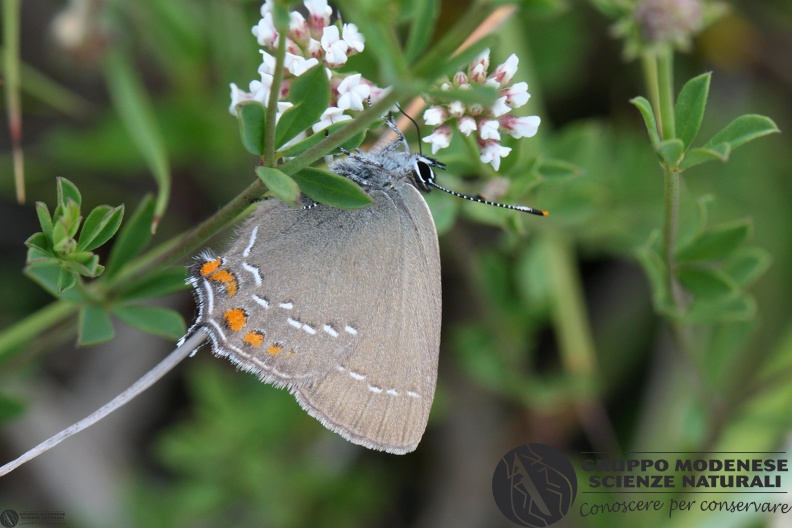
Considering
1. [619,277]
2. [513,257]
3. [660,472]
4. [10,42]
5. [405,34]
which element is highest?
[10,42]

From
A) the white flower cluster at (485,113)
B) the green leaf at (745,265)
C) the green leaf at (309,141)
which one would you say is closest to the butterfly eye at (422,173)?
the white flower cluster at (485,113)

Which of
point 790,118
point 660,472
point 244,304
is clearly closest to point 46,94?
point 244,304

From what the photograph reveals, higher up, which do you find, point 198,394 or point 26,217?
point 26,217

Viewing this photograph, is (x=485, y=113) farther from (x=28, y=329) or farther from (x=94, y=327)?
(x=28, y=329)

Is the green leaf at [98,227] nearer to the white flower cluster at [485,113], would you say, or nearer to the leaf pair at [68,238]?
the leaf pair at [68,238]

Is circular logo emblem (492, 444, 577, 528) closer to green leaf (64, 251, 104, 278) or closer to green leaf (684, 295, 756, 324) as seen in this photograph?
green leaf (684, 295, 756, 324)

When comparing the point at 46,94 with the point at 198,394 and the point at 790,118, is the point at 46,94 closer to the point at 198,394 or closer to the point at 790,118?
the point at 198,394

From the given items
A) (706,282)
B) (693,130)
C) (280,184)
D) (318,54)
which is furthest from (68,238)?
(706,282)
